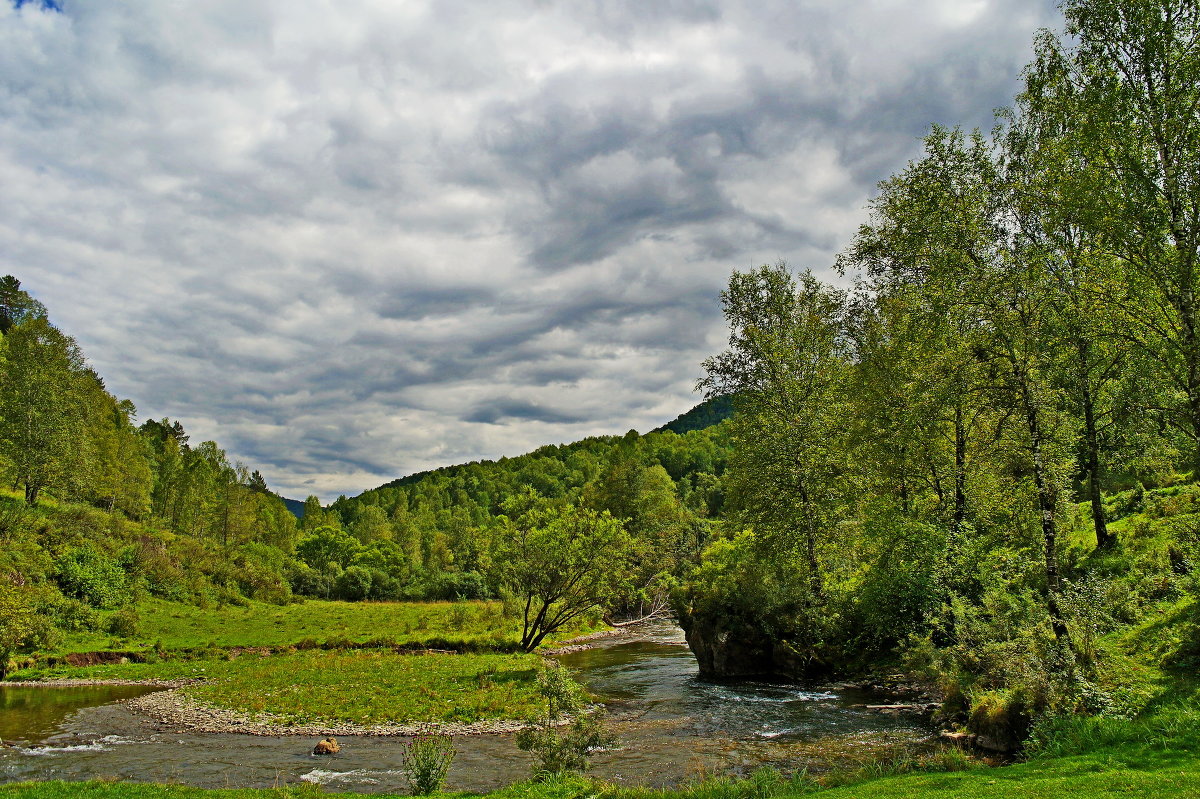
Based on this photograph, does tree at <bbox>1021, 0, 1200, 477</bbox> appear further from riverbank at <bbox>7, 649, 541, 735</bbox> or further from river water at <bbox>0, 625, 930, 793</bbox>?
riverbank at <bbox>7, 649, 541, 735</bbox>

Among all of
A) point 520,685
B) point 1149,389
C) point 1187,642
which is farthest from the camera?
point 520,685

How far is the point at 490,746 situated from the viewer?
69.4 feet

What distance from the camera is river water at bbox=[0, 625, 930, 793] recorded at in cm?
1741

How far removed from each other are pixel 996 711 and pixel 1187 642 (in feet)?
15.1

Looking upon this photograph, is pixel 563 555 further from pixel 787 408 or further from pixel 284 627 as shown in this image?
pixel 284 627

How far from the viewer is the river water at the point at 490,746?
17.4m

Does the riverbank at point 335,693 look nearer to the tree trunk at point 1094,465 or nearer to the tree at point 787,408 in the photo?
the tree at point 787,408

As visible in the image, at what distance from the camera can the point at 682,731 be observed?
71.1 ft

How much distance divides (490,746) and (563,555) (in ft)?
63.0

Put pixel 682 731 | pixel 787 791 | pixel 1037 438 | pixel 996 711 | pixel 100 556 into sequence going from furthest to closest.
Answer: pixel 100 556, pixel 682 731, pixel 1037 438, pixel 996 711, pixel 787 791

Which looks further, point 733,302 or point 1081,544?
point 733,302

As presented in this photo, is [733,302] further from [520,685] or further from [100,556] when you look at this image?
[100,556]

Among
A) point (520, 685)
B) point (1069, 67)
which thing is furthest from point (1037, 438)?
point (520, 685)

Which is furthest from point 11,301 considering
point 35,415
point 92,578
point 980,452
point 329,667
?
point 980,452
